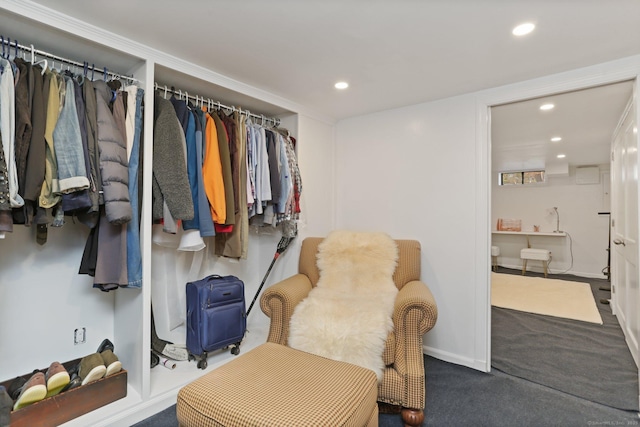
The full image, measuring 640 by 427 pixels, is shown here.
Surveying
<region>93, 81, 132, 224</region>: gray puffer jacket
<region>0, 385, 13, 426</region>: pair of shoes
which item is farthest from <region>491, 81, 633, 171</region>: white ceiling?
<region>0, 385, 13, 426</region>: pair of shoes

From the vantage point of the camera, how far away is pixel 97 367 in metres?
1.69

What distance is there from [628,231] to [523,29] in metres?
2.03

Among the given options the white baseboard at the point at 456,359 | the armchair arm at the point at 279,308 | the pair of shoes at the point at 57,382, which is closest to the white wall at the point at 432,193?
the white baseboard at the point at 456,359

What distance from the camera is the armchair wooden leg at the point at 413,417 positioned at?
165cm

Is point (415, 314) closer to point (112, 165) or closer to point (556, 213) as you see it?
point (112, 165)

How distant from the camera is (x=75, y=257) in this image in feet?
6.45

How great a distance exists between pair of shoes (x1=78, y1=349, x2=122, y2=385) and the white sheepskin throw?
1.01m

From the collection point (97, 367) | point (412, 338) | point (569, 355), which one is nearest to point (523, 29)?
point (412, 338)

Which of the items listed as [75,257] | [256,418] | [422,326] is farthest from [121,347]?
[422,326]

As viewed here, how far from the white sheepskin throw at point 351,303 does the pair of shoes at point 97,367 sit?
3.32ft

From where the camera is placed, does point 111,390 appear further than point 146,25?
Yes

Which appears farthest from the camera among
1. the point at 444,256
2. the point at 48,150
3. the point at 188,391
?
the point at 444,256

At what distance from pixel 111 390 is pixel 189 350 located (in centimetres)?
52

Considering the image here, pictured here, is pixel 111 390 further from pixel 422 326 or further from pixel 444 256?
pixel 444 256
